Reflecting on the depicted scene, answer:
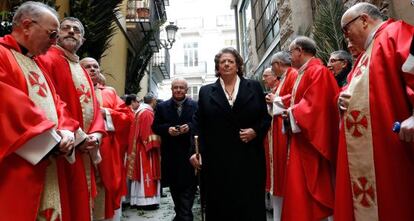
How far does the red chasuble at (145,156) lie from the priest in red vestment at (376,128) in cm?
431

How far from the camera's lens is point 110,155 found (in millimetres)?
3812

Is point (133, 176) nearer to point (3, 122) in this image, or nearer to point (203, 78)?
point (3, 122)

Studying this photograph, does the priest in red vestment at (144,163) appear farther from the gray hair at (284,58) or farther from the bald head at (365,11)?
the bald head at (365,11)

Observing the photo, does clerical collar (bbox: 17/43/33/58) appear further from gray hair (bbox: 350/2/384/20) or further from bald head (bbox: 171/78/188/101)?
bald head (bbox: 171/78/188/101)

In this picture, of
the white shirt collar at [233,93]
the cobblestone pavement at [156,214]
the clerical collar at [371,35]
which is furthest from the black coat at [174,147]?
the clerical collar at [371,35]

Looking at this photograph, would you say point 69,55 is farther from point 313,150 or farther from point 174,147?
point 313,150

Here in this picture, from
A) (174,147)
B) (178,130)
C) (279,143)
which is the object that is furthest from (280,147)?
(174,147)

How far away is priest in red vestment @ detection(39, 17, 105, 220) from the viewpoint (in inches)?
108

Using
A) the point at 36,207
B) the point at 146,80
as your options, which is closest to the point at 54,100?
the point at 36,207

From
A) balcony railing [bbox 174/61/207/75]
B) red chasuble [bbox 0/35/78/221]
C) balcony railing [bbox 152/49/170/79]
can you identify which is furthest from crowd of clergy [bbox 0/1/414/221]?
balcony railing [bbox 174/61/207/75]

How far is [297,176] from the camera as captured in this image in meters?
3.48

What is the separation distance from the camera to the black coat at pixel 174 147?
508 centimetres

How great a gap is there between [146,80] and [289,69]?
1382 cm

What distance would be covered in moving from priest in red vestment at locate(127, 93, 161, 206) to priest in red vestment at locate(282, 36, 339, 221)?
3.57 meters
